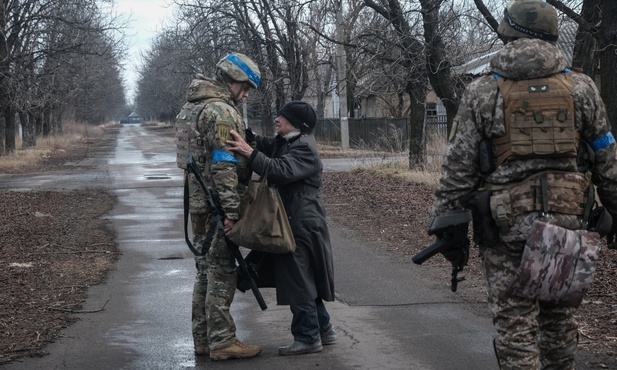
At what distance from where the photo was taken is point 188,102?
596cm

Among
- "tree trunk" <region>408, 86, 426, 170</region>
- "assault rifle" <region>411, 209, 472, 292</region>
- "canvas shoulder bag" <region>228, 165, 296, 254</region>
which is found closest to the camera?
"assault rifle" <region>411, 209, 472, 292</region>

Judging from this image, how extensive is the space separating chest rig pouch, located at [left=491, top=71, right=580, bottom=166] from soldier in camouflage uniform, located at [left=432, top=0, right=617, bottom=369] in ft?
0.07

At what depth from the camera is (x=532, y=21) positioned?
412 cm

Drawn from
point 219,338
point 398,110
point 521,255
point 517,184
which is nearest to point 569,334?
point 521,255

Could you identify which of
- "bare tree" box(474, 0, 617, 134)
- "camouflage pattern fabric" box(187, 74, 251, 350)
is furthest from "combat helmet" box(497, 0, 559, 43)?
"bare tree" box(474, 0, 617, 134)

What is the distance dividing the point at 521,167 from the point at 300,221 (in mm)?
2091

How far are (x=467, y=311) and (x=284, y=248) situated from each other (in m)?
2.07

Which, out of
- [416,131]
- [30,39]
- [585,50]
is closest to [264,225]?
[585,50]

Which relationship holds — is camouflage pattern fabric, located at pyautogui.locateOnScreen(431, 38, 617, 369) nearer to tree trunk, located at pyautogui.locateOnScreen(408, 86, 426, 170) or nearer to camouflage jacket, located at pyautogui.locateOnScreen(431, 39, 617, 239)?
camouflage jacket, located at pyautogui.locateOnScreen(431, 39, 617, 239)

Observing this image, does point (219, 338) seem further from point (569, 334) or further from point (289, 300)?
point (569, 334)

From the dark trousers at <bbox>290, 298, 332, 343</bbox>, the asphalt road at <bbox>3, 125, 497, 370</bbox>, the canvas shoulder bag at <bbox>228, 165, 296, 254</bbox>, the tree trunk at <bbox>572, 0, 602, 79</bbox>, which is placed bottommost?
the asphalt road at <bbox>3, 125, 497, 370</bbox>

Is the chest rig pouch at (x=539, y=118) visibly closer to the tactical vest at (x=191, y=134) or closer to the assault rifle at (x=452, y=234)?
the assault rifle at (x=452, y=234)

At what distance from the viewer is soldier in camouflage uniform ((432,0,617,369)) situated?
4035mm

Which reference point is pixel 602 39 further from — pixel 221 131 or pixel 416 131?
pixel 416 131
